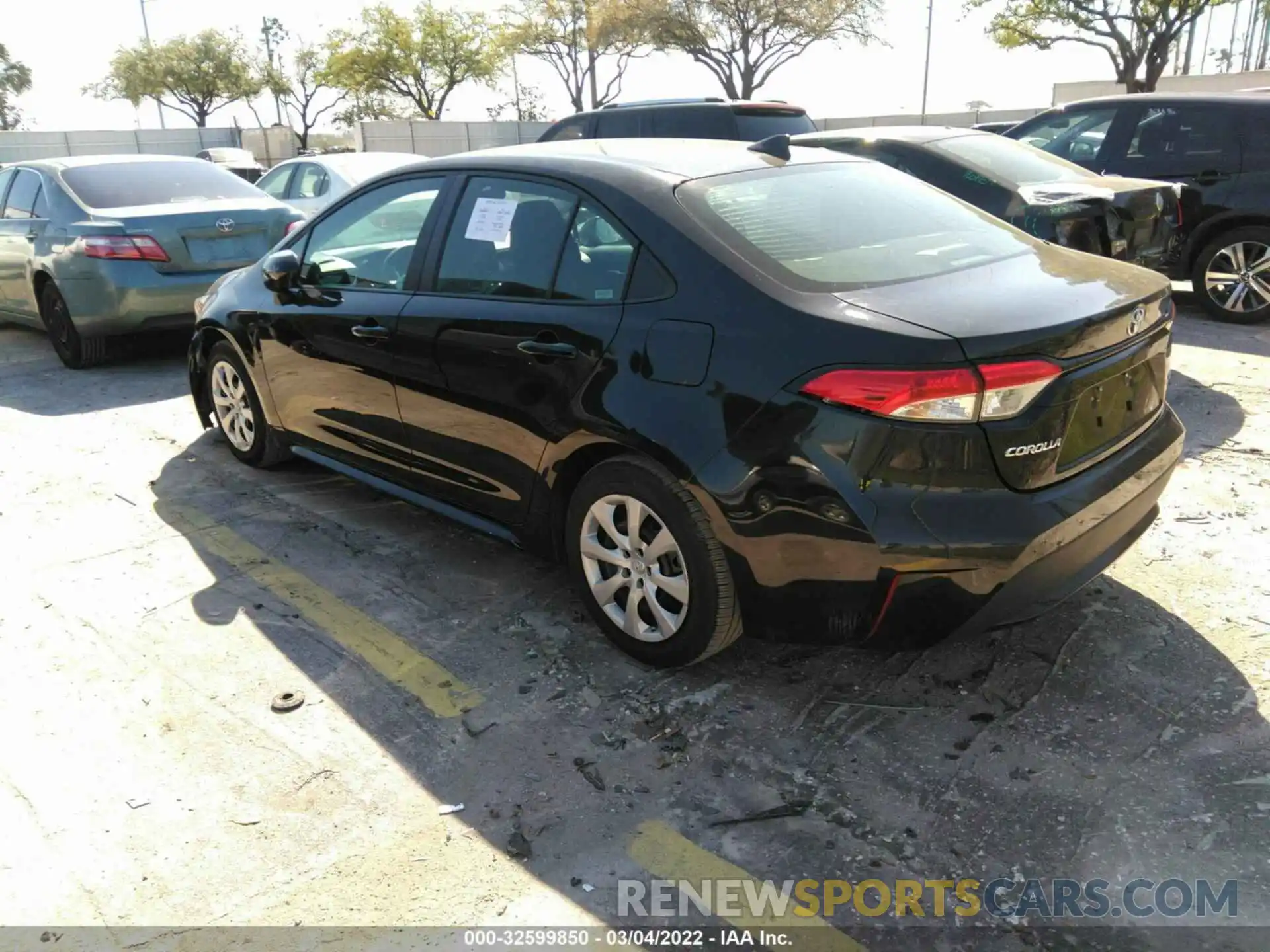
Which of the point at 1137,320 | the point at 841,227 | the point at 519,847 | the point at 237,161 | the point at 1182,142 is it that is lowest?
the point at 519,847

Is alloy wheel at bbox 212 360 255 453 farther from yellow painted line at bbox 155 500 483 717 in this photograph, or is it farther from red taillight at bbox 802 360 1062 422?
red taillight at bbox 802 360 1062 422

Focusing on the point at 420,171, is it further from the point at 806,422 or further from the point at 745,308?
the point at 806,422

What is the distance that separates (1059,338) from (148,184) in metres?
7.47

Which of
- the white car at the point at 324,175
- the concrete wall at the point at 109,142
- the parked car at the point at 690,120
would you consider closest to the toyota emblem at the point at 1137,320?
the parked car at the point at 690,120

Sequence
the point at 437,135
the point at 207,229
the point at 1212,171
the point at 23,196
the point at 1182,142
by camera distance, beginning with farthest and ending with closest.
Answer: the point at 437,135 < the point at 23,196 < the point at 1182,142 < the point at 1212,171 < the point at 207,229

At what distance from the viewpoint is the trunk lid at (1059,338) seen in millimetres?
2568

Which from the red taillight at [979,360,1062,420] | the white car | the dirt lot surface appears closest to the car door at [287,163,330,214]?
the white car

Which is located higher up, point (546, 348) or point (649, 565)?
point (546, 348)

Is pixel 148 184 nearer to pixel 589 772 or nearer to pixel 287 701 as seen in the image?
pixel 287 701

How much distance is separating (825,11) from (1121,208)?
3697 centimetres

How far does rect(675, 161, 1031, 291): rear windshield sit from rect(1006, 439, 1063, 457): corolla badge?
67 centimetres

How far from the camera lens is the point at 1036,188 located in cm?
639

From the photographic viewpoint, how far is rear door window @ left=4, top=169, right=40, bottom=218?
788cm

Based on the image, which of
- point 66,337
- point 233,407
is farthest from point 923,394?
point 66,337
